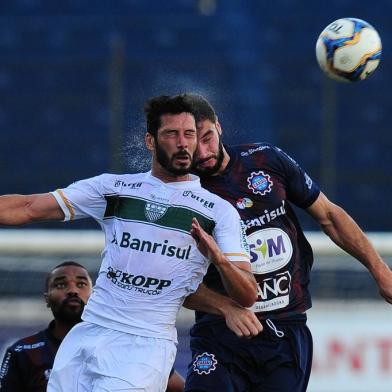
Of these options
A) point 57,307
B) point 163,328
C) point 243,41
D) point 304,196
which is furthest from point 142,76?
point 163,328

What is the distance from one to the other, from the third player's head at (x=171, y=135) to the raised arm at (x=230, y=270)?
1.19ft

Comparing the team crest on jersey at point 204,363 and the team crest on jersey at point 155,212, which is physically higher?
the team crest on jersey at point 155,212

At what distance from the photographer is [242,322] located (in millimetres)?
4551

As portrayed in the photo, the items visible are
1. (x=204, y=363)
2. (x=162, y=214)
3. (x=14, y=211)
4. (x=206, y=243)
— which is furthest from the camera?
(x=204, y=363)

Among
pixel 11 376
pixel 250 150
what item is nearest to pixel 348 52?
pixel 250 150

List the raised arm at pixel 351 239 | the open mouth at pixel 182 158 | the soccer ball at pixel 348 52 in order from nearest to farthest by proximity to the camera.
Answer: the open mouth at pixel 182 158, the raised arm at pixel 351 239, the soccer ball at pixel 348 52

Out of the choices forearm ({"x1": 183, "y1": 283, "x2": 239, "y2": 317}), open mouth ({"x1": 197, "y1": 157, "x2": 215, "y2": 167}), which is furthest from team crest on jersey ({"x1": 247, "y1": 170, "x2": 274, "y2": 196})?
forearm ({"x1": 183, "y1": 283, "x2": 239, "y2": 317})

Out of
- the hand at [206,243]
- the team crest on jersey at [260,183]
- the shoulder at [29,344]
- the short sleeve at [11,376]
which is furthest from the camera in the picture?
the shoulder at [29,344]

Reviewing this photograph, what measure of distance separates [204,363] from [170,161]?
1095mm

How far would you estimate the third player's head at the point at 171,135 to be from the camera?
4.53 metres

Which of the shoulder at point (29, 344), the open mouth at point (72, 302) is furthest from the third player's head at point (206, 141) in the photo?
the shoulder at point (29, 344)

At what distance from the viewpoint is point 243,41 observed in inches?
563

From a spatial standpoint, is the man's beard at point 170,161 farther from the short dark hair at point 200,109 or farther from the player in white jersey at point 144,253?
the short dark hair at point 200,109

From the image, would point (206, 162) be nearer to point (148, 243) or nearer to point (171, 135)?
point (171, 135)
